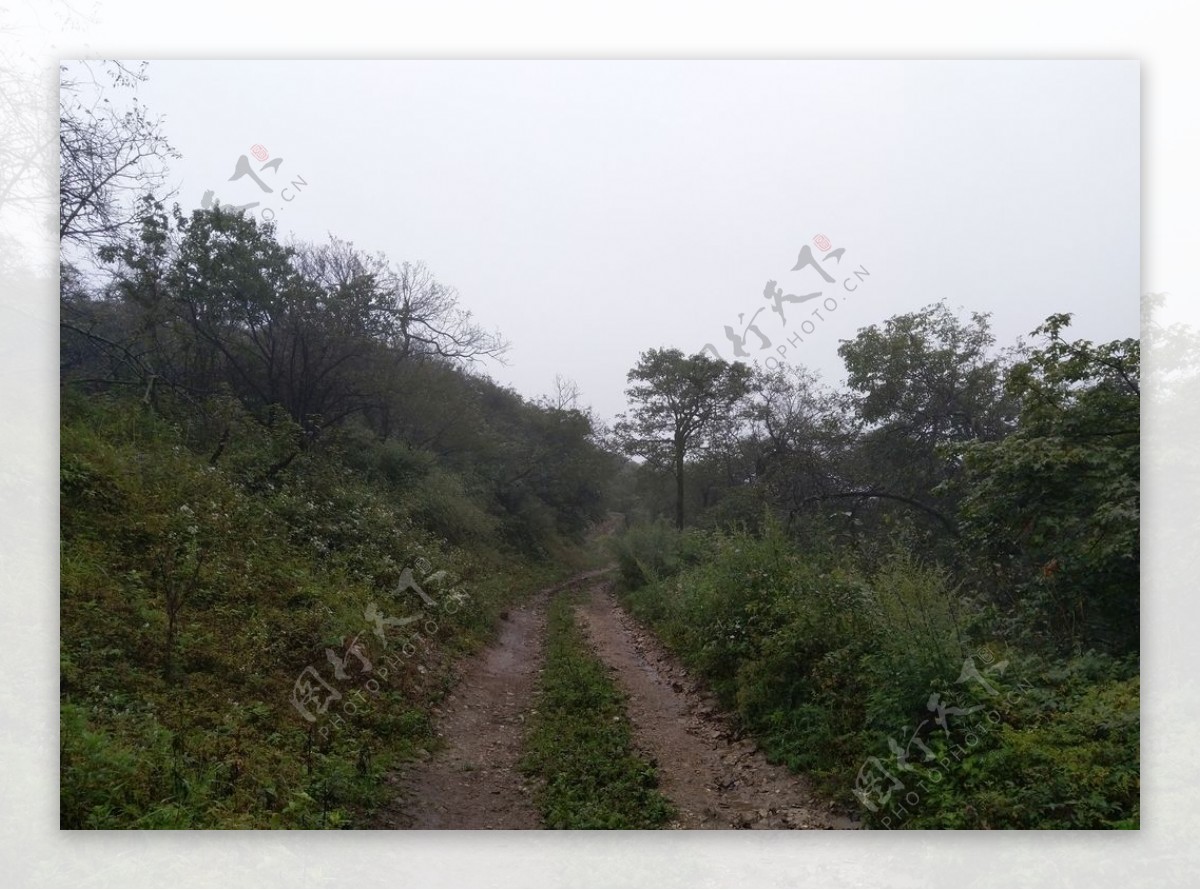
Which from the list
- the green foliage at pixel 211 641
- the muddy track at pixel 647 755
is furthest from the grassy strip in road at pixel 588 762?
the green foliage at pixel 211 641

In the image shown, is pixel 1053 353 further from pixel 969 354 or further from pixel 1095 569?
pixel 1095 569

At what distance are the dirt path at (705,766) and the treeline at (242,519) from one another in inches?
78.7

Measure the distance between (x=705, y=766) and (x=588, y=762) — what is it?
922mm

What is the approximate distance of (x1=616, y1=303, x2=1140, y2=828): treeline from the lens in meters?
4.24

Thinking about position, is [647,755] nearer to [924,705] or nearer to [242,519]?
[924,705]

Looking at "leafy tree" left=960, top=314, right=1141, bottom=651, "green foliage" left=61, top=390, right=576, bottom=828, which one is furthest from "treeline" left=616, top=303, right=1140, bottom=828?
"green foliage" left=61, top=390, right=576, bottom=828

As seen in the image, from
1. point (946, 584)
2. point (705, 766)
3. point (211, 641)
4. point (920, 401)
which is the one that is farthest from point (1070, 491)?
point (211, 641)

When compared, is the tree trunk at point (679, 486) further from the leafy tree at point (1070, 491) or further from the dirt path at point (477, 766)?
the leafy tree at point (1070, 491)

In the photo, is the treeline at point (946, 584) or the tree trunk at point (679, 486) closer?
the treeline at point (946, 584)

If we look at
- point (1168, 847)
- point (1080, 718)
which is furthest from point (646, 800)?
point (1168, 847)

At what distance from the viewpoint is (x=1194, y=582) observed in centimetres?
489

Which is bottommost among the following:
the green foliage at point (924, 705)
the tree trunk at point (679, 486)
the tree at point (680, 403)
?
the green foliage at point (924, 705)

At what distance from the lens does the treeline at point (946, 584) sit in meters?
4.24

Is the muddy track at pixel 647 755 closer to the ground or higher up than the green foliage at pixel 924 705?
closer to the ground
